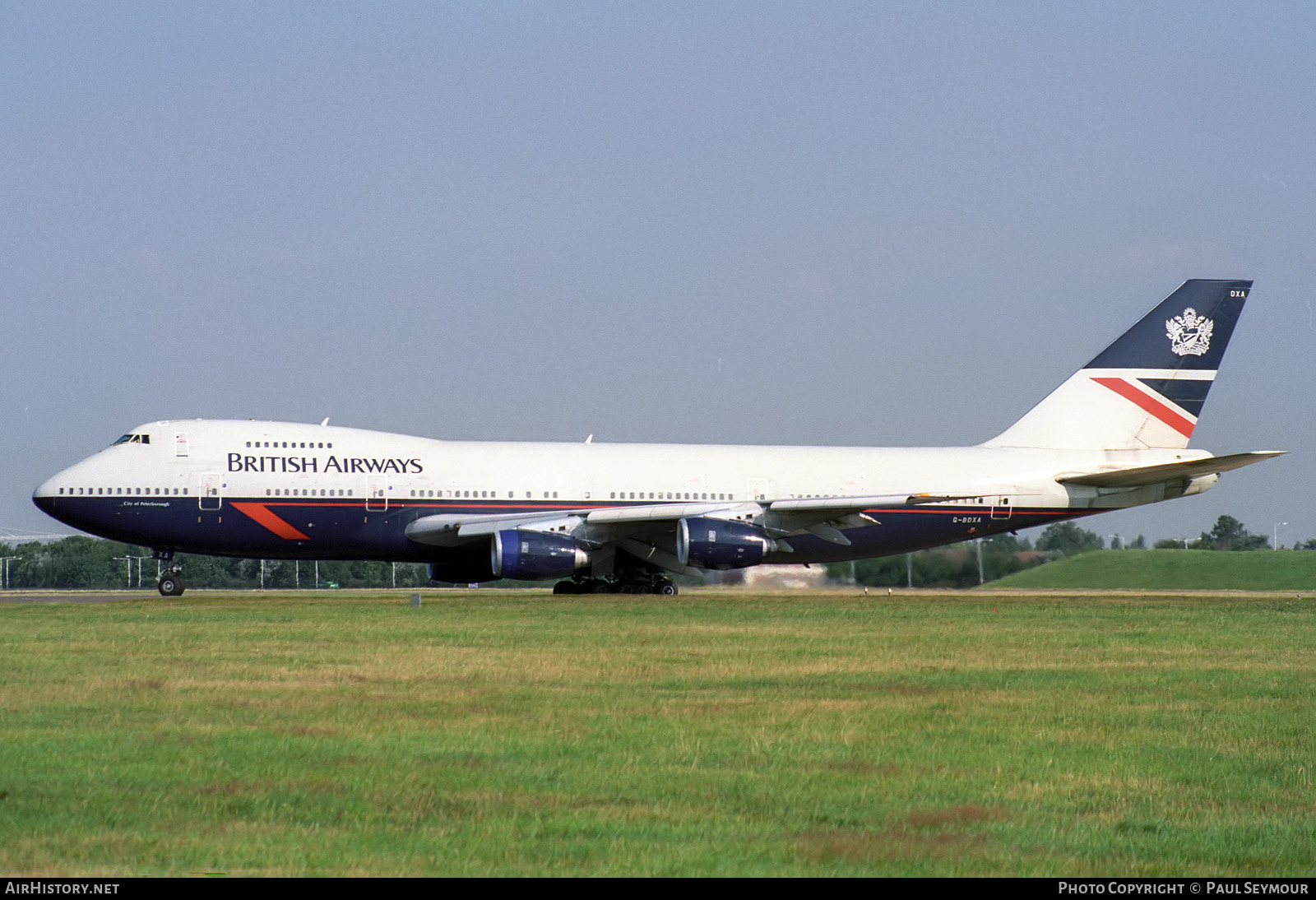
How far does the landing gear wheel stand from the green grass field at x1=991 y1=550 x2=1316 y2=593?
26132mm

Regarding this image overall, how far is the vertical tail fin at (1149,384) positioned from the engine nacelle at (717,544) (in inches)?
368

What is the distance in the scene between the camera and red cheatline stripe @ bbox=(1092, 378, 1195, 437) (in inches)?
1425

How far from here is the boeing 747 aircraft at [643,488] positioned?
98.2 ft

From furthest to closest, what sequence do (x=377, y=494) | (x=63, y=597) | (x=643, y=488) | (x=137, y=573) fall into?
1. (x=137, y=573)
2. (x=63, y=597)
3. (x=643, y=488)
4. (x=377, y=494)

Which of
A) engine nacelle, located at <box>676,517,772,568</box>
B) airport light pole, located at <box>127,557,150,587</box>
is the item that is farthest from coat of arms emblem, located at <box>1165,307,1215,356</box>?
airport light pole, located at <box>127,557,150,587</box>

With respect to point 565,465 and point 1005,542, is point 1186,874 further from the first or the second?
point 1005,542

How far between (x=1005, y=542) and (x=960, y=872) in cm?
3121

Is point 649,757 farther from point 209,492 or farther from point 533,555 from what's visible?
point 209,492

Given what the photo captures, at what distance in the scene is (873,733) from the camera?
10117 mm

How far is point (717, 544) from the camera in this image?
29.8m

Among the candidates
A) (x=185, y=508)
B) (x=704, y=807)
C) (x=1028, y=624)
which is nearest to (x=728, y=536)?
(x=1028, y=624)

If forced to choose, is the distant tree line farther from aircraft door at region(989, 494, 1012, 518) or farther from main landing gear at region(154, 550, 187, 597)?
main landing gear at region(154, 550, 187, 597)

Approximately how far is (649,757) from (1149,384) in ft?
99.1

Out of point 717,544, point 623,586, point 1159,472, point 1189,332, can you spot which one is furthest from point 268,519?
point 1189,332
